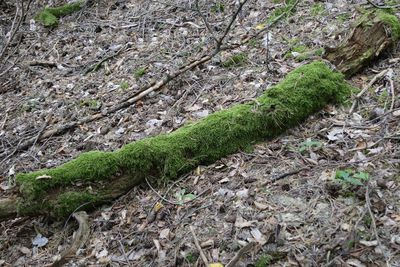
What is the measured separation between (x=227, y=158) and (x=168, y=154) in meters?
0.60

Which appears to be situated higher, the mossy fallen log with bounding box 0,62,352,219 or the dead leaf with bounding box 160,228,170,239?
the mossy fallen log with bounding box 0,62,352,219

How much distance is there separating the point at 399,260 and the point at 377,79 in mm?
2501

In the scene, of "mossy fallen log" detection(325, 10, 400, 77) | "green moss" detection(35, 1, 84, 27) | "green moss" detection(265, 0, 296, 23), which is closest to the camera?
"mossy fallen log" detection(325, 10, 400, 77)

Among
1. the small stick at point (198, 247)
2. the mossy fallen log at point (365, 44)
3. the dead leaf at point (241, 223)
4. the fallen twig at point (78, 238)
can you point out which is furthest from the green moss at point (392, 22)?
the fallen twig at point (78, 238)

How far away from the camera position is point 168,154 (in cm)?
394

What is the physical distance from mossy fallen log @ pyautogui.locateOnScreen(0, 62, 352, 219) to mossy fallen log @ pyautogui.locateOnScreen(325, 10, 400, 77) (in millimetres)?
614

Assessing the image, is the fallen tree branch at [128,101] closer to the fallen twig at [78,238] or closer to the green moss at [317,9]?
the green moss at [317,9]

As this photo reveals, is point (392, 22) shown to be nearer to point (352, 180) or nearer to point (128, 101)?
point (352, 180)

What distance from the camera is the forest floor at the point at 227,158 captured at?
2998 mm

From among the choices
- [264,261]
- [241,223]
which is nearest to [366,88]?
[241,223]

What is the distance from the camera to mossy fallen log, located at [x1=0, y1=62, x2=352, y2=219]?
3777 millimetres

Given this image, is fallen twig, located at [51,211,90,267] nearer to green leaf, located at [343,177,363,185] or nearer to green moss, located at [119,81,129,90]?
green leaf, located at [343,177,363,185]

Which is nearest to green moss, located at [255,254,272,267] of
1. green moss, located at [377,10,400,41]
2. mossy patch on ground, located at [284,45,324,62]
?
mossy patch on ground, located at [284,45,324,62]

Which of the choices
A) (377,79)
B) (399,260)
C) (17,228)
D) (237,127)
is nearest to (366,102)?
(377,79)
